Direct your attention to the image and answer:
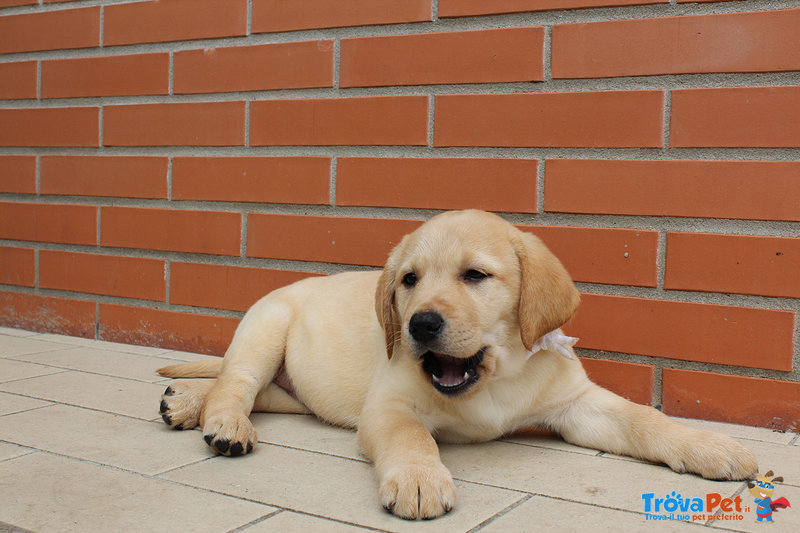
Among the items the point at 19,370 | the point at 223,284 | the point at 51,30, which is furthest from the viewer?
the point at 51,30

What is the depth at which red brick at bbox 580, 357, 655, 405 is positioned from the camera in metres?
3.15

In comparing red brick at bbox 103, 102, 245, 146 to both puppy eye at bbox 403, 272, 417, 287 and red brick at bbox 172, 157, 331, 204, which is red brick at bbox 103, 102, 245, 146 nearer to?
red brick at bbox 172, 157, 331, 204

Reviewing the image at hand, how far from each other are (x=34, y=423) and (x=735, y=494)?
227 centimetres

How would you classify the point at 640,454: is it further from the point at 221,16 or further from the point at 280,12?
the point at 221,16

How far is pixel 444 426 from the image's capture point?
268cm

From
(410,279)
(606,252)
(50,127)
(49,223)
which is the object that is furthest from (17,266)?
(606,252)

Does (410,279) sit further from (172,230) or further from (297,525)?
(172,230)

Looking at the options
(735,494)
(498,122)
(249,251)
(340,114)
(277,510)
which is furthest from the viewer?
(249,251)

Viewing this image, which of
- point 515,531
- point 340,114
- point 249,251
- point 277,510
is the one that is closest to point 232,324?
point 249,251

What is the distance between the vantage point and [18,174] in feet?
15.3

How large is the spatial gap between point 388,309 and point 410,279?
152mm

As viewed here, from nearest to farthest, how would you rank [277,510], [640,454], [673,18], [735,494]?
[277,510] → [735,494] → [640,454] → [673,18]

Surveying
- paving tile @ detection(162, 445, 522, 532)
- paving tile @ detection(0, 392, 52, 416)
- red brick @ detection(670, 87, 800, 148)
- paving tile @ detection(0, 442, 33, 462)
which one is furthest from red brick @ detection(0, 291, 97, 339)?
red brick @ detection(670, 87, 800, 148)

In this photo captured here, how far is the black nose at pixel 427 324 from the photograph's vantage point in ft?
7.61
